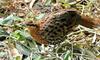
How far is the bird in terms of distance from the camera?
9.48ft

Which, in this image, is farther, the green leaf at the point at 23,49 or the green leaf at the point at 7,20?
the green leaf at the point at 7,20

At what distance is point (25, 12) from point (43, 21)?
2.04 feet

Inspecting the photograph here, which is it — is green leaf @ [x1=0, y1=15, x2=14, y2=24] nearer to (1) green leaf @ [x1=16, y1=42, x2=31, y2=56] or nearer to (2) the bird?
(1) green leaf @ [x1=16, y1=42, x2=31, y2=56]

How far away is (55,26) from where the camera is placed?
291 cm

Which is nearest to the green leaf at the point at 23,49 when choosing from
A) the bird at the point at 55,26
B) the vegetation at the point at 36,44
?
the vegetation at the point at 36,44

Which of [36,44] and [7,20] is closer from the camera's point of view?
[36,44]

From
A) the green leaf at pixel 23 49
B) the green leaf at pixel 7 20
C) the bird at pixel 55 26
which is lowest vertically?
the green leaf at pixel 23 49

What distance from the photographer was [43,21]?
9.72 feet

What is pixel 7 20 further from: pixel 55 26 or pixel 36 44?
pixel 55 26

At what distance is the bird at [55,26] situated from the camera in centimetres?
289

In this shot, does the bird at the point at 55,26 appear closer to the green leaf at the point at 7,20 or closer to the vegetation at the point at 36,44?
the vegetation at the point at 36,44

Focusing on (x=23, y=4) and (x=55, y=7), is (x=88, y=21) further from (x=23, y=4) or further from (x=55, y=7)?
(x=23, y=4)

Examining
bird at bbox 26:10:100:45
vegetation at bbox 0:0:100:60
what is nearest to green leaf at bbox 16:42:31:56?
vegetation at bbox 0:0:100:60

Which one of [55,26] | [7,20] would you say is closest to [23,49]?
[55,26]
